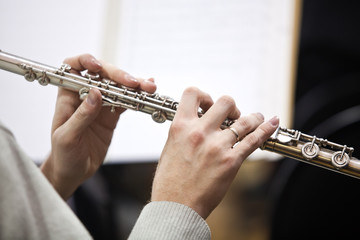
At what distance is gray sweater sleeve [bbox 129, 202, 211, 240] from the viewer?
538 millimetres

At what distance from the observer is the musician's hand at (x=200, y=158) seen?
0.57m

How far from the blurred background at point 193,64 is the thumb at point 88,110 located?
0.69m

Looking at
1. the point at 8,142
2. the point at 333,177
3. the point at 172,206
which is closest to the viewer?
the point at 8,142

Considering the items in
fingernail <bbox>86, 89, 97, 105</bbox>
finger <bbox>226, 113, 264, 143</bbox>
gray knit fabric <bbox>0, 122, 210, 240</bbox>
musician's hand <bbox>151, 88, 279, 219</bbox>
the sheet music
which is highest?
the sheet music

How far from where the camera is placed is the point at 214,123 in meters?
0.61

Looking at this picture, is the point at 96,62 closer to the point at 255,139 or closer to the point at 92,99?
the point at 92,99

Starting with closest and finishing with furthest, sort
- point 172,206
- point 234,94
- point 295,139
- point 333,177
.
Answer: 1. point 172,206
2. point 295,139
3. point 333,177
4. point 234,94

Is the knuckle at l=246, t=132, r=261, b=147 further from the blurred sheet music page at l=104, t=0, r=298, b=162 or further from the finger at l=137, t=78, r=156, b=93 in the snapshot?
the blurred sheet music page at l=104, t=0, r=298, b=162

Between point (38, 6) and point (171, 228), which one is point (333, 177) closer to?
point (171, 228)

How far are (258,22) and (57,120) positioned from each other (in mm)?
856

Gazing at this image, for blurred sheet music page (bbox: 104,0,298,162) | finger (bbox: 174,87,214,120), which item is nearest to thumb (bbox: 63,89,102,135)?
finger (bbox: 174,87,214,120)

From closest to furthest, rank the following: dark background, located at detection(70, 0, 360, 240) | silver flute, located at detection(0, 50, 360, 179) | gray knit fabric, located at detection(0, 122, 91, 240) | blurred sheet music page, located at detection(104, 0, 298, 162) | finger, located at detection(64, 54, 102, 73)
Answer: gray knit fabric, located at detection(0, 122, 91, 240), silver flute, located at detection(0, 50, 360, 179), finger, located at detection(64, 54, 102, 73), blurred sheet music page, located at detection(104, 0, 298, 162), dark background, located at detection(70, 0, 360, 240)

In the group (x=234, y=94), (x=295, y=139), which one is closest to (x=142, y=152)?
(x=234, y=94)

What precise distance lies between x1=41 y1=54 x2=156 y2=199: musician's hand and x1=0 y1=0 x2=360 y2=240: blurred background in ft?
1.86
